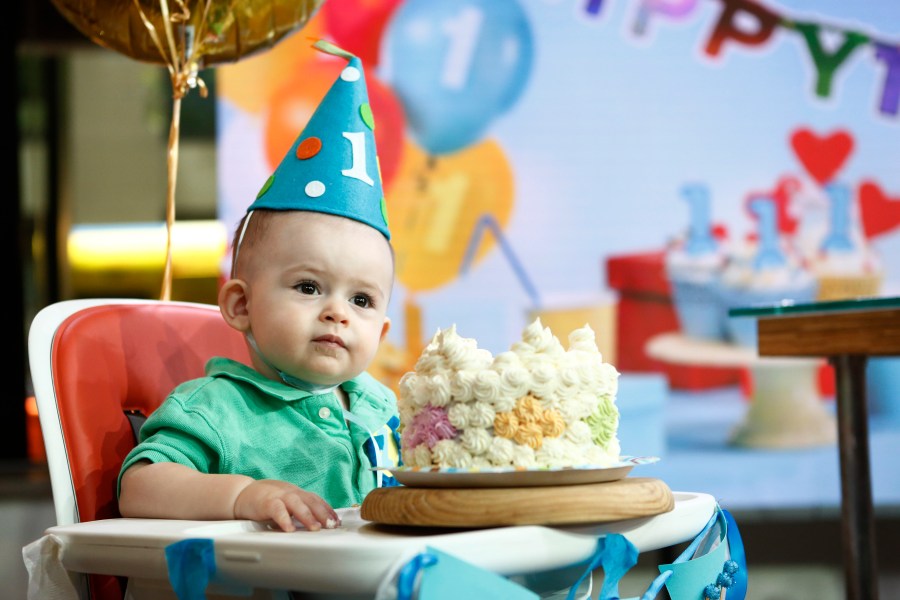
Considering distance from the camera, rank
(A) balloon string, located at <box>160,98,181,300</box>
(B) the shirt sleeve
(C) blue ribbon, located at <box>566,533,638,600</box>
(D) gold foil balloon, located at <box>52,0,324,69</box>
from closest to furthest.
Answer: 1. (C) blue ribbon, located at <box>566,533,638,600</box>
2. (B) the shirt sleeve
3. (A) balloon string, located at <box>160,98,181,300</box>
4. (D) gold foil balloon, located at <box>52,0,324,69</box>

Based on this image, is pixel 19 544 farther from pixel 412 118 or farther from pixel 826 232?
pixel 826 232

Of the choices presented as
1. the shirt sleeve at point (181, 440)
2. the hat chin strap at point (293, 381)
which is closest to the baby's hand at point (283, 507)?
the shirt sleeve at point (181, 440)

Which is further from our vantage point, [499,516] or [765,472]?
[765,472]

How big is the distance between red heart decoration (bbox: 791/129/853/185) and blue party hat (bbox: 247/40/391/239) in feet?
8.47

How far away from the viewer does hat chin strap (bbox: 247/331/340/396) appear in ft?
3.57

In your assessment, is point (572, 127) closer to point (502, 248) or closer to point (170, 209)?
point (502, 248)

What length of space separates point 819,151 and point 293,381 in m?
2.69

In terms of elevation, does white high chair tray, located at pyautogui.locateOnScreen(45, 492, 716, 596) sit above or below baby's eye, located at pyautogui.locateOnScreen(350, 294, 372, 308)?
below

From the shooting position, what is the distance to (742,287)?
3.33 m

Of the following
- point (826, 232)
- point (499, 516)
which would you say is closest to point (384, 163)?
point (826, 232)

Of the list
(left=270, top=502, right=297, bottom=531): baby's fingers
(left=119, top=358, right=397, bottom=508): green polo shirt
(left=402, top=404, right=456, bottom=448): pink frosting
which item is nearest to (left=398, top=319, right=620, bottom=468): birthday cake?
(left=402, top=404, right=456, bottom=448): pink frosting

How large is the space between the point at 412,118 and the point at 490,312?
0.66 m

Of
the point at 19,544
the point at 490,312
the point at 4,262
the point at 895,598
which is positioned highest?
the point at 4,262

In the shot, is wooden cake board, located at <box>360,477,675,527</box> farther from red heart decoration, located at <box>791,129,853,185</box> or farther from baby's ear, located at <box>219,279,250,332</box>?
red heart decoration, located at <box>791,129,853,185</box>
